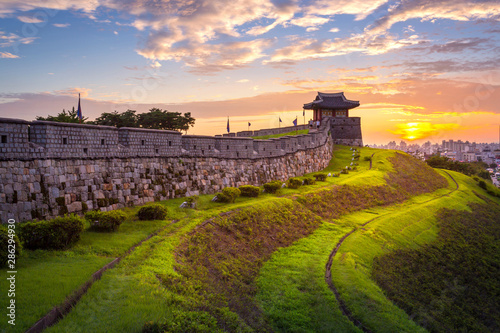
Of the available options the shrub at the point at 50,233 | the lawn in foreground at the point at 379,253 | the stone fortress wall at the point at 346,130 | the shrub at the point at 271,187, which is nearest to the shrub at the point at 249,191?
the shrub at the point at 271,187

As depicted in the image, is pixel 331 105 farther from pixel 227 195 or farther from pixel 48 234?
pixel 48 234

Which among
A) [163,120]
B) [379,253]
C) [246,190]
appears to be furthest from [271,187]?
[163,120]

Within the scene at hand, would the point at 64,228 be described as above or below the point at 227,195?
above

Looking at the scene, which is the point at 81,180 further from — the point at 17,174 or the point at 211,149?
the point at 211,149

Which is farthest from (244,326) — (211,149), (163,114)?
(163,114)

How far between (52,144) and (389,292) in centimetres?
1619

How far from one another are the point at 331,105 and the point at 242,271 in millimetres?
52398

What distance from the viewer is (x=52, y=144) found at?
14.7 metres

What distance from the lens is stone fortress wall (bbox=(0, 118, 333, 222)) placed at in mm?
13352

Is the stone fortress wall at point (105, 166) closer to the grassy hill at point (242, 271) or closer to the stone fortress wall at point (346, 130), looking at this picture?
the grassy hill at point (242, 271)

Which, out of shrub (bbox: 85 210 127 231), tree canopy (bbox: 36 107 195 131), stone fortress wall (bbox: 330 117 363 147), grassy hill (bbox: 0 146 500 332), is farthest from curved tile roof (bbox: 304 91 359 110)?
shrub (bbox: 85 210 127 231)

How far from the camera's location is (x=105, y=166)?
17312 millimetres

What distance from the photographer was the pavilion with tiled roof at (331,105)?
61.9m

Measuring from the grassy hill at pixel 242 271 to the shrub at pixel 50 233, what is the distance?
0.45 m
